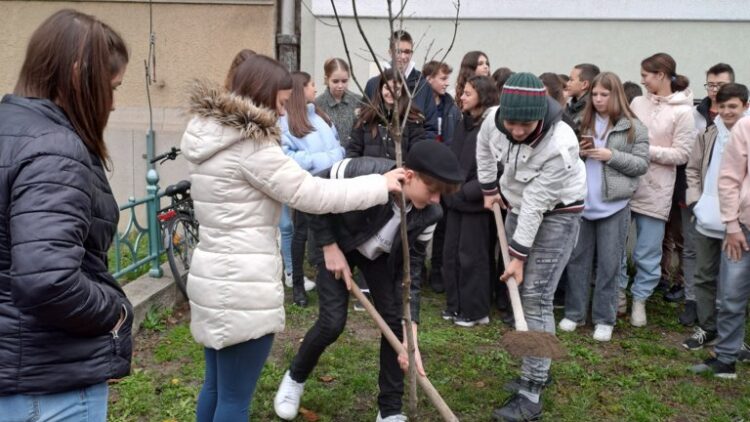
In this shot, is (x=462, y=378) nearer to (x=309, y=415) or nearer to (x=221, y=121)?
(x=309, y=415)

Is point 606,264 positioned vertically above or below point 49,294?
below

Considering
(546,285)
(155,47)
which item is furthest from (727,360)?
(155,47)

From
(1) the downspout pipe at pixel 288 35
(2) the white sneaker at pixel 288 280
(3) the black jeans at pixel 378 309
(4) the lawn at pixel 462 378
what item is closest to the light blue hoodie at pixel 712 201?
(4) the lawn at pixel 462 378

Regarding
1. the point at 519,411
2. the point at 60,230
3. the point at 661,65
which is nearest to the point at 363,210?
the point at 519,411

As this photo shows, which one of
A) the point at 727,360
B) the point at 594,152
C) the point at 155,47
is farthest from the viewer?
the point at 155,47

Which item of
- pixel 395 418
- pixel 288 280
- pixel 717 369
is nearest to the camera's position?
pixel 395 418

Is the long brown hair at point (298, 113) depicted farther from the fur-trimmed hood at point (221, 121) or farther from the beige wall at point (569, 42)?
the fur-trimmed hood at point (221, 121)

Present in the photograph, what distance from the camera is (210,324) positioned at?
279 centimetres

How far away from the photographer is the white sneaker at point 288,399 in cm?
382

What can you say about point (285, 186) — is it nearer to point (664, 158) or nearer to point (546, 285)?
point (546, 285)

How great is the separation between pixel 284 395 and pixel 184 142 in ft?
5.45

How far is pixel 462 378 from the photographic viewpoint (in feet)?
14.8

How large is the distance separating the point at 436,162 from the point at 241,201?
0.85 m

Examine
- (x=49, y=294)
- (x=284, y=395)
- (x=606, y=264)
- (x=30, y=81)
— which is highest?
(x=30, y=81)
